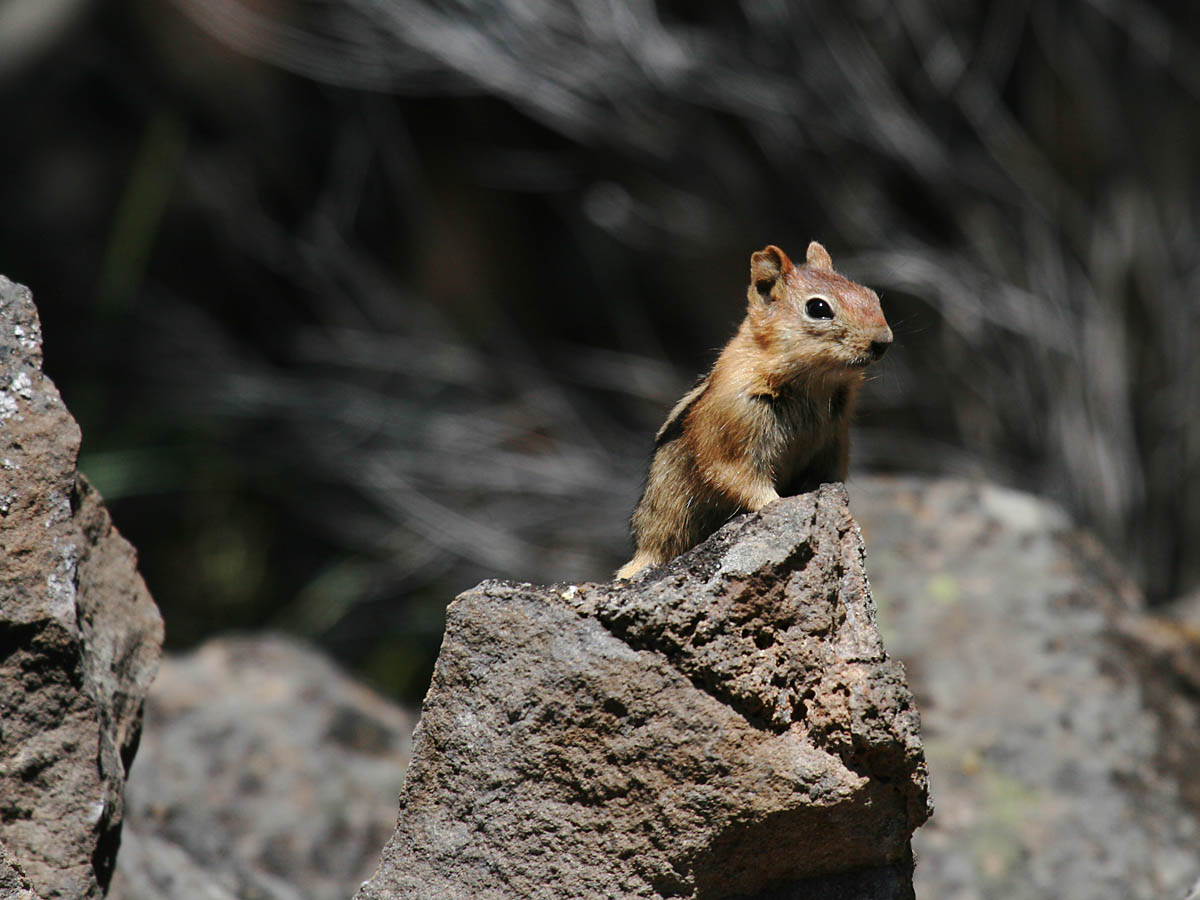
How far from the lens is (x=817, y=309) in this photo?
13.1 feet

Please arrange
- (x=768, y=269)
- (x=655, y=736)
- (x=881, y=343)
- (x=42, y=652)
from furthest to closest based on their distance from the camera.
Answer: (x=768, y=269) < (x=881, y=343) < (x=42, y=652) < (x=655, y=736)

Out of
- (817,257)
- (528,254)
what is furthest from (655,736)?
(528,254)

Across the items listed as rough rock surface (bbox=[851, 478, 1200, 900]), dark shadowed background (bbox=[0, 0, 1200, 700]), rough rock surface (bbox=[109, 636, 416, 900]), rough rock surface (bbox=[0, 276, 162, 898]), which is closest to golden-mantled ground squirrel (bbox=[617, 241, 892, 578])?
rough rock surface (bbox=[0, 276, 162, 898])

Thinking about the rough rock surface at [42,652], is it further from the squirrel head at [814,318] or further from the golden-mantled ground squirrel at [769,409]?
the squirrel head at [814,318]

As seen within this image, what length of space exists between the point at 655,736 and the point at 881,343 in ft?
4.41

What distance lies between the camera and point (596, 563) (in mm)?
8852

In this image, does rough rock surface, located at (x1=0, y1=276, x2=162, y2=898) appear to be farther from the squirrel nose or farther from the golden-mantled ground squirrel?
the squirrel nose

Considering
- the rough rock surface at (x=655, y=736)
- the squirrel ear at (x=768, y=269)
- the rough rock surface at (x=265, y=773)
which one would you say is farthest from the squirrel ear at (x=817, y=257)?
the rough rock surface at (x=265, y=773)

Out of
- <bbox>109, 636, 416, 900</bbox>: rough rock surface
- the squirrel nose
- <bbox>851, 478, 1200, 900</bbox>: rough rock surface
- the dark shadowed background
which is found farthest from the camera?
the dark shadowed background

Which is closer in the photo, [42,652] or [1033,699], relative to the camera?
[42,652]

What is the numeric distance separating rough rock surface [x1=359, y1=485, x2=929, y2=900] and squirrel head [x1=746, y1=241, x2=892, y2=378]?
2.54 feet

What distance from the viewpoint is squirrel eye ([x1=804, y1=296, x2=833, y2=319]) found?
396 centimetres

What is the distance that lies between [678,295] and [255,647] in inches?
174

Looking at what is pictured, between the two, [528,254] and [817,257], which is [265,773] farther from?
[528,254]
